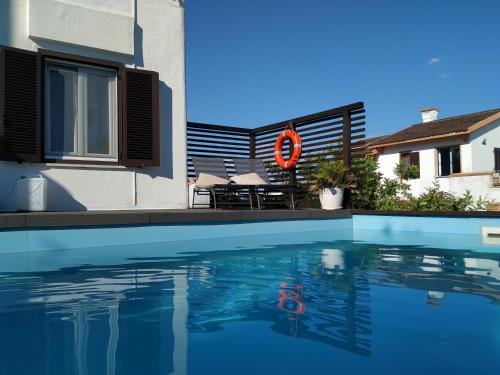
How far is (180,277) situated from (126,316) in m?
0.91

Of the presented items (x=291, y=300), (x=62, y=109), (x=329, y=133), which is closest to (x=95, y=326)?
(x=291, y=300)

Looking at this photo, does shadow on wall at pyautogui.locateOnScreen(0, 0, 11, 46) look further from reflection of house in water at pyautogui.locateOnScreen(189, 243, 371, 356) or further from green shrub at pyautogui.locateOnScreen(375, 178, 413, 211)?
green shrub at pyautogui.locateOnScreen(375, 178, 413, 211)

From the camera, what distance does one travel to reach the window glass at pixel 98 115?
5441mm

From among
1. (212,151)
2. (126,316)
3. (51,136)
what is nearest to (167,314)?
(126,316)

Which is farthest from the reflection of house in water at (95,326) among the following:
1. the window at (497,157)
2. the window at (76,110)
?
the window at (497,157)

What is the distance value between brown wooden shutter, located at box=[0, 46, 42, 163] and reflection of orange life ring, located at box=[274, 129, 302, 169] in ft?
13.5

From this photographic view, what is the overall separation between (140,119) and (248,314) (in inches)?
168

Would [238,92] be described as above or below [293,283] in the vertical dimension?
above

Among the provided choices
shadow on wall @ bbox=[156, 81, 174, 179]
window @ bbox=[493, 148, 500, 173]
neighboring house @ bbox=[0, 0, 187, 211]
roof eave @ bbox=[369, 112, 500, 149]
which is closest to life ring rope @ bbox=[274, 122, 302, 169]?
neighboring house @ bbox=[0, 0, 187, 211]

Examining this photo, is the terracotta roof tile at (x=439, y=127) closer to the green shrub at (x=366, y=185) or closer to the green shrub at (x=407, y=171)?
the green shrub at (x=407, y=171)

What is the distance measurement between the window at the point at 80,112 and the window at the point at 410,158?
50.2 feet

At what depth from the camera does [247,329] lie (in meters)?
1.74

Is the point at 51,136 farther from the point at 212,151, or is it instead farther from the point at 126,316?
the point at 126,316

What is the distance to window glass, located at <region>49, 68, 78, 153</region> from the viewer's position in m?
5.17
